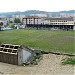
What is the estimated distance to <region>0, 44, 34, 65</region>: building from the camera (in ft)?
54.9

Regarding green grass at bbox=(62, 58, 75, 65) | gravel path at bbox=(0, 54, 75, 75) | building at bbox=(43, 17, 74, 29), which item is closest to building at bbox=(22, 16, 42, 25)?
building at bbox=(43, 17, 74, 29)

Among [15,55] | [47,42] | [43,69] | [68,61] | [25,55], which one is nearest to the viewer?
[43,69]

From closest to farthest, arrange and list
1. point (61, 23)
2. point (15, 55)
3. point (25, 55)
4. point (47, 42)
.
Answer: point (15, 55)
point (25, 55)
point (47, 42)
point (61, 23)

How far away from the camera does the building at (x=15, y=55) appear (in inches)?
658

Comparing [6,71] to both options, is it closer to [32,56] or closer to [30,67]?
[30,67]

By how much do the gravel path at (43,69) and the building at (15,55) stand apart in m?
0.51

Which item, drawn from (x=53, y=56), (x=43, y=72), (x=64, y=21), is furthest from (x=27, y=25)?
(x=43, y=72)

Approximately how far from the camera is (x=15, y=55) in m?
16.8

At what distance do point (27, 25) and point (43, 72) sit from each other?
199 ft

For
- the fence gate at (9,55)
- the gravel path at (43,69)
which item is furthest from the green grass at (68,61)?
the fence gate at (9,55)

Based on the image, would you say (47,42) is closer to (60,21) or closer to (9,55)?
(9,55)

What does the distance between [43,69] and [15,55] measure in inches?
102

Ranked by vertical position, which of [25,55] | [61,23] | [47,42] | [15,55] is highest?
[15,55]

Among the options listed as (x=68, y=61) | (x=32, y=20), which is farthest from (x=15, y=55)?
(x=32, y=20)
